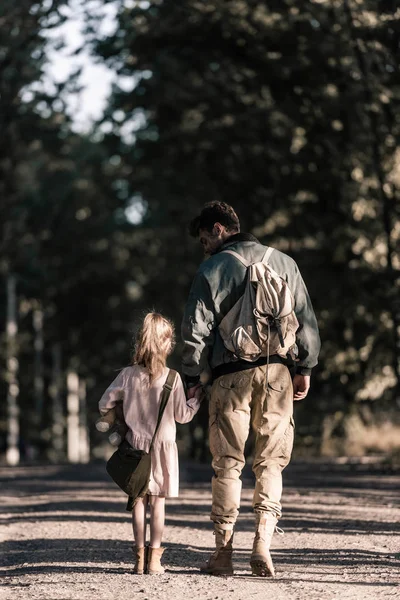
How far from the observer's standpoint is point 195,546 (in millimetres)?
9789

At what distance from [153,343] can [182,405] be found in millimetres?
407

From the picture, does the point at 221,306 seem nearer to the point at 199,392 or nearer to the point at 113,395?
the point at 199,392

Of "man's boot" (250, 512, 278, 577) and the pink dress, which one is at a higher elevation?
the pink dress

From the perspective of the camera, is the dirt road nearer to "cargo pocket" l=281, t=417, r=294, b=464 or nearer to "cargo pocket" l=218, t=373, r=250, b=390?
"cargo pocket" l=281, t=417, r=294, b=464

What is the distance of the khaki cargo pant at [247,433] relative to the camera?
802cm

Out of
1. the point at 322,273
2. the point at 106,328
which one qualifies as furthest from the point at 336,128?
the point at 106,328

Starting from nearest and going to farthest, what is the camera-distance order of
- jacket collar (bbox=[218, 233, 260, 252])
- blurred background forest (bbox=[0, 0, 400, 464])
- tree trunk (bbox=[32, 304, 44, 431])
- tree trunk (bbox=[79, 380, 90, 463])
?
1. jacket collar (bbox=[218, 233, 260, 252])
2. blurred background forest (bbox=[0, 0, 400, 464])
3. tree trunk (bbox=[32, 304, 44, 431])
4. tree trunk (bbox=[79, 380, 90, 463])

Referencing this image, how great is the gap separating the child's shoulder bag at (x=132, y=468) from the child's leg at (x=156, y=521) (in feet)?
0.52

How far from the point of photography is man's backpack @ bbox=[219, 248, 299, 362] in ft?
26.4

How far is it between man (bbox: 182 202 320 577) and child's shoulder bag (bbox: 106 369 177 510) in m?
0.36

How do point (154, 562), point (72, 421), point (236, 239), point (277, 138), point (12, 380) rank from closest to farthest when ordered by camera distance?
point (154, 562) → point (236, 239) → point (277, 138) → point (12, 380) → point (72, 421)

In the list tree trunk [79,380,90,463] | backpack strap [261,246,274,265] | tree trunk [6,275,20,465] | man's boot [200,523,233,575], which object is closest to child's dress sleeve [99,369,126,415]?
man's boot [200,523,233,575]

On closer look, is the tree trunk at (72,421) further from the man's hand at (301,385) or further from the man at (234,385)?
the man at (234,385)

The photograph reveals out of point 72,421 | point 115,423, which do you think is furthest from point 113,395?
point 72,421
